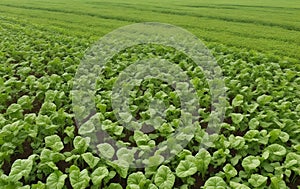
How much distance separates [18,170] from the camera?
125 inches

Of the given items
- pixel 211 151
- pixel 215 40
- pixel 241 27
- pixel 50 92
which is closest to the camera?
pixel 211 151

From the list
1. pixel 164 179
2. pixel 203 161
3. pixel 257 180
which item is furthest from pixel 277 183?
pixel 164 179

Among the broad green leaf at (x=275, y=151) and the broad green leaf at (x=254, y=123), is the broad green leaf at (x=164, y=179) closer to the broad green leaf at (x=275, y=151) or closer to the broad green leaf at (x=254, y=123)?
the broad green leaf at (x=275, y=151)

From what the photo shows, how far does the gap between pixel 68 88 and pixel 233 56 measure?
15.0 feet

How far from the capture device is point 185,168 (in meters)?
3.34

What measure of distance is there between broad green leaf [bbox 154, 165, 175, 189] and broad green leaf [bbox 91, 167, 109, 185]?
519mm

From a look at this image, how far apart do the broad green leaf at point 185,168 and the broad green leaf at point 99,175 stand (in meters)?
0.74

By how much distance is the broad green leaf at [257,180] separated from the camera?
316 cm

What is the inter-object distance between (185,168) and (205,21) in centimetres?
1291

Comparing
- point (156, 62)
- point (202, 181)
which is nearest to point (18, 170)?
point (202, 181)

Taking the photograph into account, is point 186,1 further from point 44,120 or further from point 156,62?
point 44,120

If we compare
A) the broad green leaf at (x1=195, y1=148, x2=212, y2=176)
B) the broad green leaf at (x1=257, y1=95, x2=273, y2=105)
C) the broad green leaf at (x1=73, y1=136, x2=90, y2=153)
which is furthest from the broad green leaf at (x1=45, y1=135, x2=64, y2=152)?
the broad green leaf at (x1=257, y1=95, x2=273, y2=105)

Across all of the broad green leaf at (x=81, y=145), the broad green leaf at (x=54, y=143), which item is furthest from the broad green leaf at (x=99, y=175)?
the broad green leaf at (x=54, y=143)

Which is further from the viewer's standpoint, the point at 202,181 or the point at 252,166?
the point at 202,181
